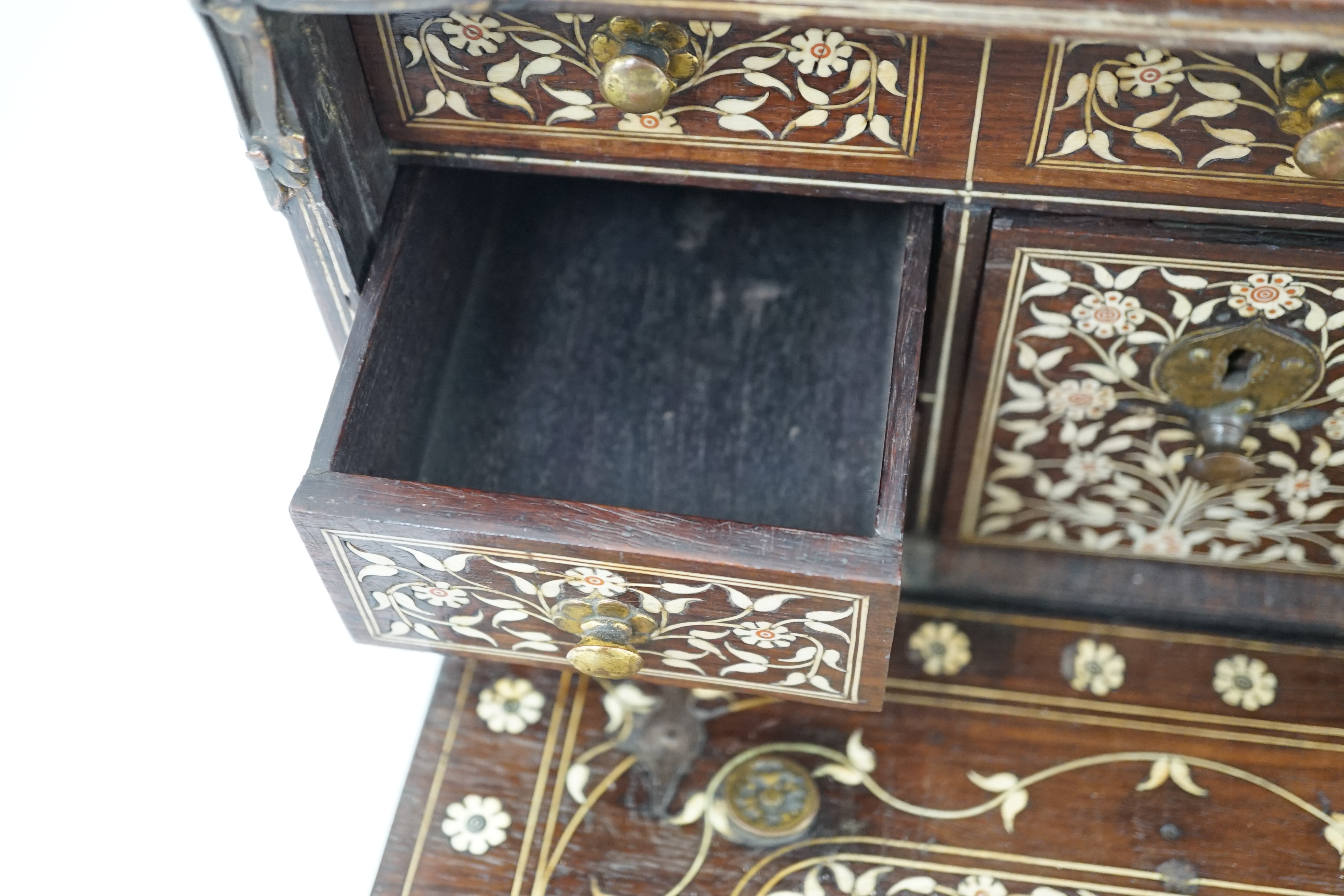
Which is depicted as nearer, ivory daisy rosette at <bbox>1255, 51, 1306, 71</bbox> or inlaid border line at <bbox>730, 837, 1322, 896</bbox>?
ivory daisy rosette at <bbox>1255, 51, 1306, 71</bbox>

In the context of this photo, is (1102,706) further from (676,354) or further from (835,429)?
(676,354)

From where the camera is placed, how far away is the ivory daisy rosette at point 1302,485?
34.5 inches

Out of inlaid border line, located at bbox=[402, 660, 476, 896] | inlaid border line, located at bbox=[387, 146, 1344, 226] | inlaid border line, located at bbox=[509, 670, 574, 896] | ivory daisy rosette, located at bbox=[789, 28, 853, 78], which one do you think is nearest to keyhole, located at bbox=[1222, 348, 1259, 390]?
inlaid border line, located at bbox=[387, 146, 1344, 226]

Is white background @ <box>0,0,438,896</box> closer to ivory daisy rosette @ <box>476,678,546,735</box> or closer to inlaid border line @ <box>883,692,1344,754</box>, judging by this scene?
ivory daisy rosette @ <box>476,678,546,735</box>

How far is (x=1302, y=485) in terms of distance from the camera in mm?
884

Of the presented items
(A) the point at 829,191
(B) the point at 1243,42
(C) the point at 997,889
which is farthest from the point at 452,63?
(C) the point at 997,889

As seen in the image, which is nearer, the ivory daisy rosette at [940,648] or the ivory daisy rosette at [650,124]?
the ivory daisy rosette at [650,124]

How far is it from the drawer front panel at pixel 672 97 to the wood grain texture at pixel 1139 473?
4.6 inches

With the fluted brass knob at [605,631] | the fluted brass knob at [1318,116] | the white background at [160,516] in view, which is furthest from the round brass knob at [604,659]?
the fluted brass knob at [1318,116]

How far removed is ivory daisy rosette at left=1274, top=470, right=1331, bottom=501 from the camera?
0.88m

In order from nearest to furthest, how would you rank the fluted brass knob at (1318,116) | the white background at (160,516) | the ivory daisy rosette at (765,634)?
the fluted brass knob at (1318,116) < the ivory daisy rosette at (765,634) < the white background at (160,516)

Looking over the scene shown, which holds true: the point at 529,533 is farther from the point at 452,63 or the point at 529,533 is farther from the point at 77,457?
the point at 77,457

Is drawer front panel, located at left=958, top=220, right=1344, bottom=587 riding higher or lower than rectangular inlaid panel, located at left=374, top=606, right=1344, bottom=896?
higher

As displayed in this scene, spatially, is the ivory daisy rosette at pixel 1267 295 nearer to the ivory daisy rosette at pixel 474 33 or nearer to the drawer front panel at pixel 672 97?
the drawer front panel at pixel 672 97
